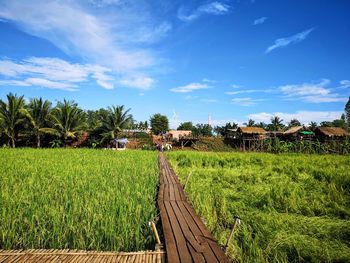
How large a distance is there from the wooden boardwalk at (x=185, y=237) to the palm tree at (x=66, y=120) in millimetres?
18046

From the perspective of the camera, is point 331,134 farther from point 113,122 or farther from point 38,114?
point 38,114

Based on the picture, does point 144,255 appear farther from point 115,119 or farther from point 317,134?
point 317,134

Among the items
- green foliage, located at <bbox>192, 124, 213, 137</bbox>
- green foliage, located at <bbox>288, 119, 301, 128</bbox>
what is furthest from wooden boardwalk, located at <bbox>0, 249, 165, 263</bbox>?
green foliage, located at <bbox>288, 119, 301, 128</bbox>

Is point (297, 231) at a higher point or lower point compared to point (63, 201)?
lower

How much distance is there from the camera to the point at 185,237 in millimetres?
2629

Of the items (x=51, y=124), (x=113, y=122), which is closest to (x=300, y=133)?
(x=113, y=122)

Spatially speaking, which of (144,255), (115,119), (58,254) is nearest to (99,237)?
(58,254)

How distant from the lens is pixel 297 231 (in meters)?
3.37

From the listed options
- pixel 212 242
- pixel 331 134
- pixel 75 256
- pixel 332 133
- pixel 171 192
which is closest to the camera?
pixel 75 256

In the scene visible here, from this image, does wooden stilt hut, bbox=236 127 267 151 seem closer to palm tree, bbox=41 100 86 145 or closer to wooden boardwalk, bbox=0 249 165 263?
palm tree, bbox=41 100 86 145

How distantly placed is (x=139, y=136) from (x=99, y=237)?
883 inches

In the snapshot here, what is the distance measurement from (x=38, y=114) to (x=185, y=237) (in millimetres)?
20448

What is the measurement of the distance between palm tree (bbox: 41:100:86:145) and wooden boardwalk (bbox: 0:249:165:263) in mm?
18775

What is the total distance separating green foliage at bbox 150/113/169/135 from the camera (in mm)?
38719
